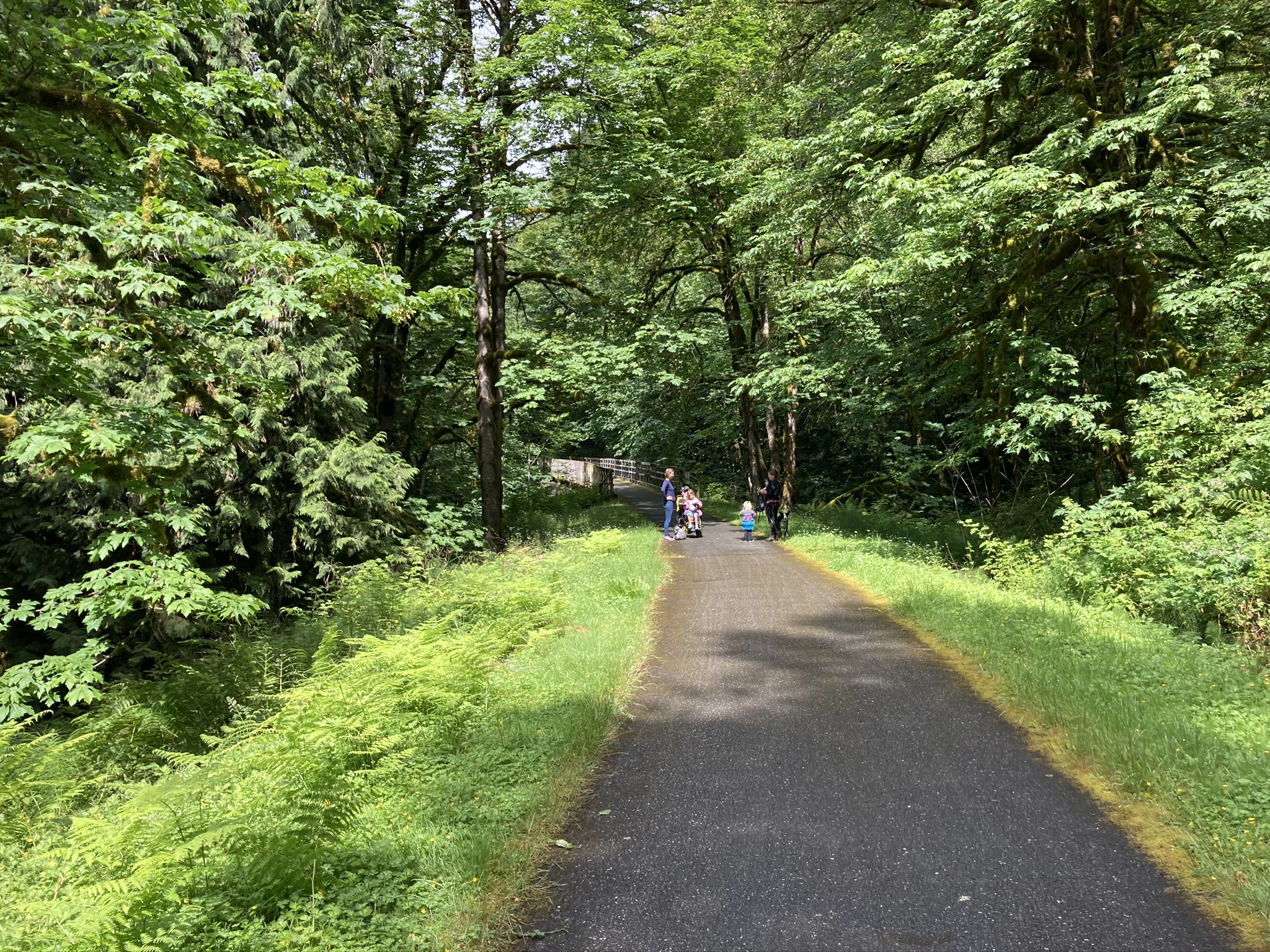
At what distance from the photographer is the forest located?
5.77 m

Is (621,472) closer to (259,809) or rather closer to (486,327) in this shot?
(486,327)

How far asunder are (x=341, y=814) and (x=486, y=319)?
13329mm

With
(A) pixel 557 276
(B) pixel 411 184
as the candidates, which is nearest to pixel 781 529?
(A) pixel 557 276

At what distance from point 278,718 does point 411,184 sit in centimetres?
1425

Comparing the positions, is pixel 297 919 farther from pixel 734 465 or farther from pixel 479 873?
pixel 734 465

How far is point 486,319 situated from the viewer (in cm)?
1541

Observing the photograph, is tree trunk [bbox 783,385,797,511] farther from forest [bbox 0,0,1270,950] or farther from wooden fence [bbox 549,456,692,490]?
wooden fence [bbox 549,456,692,490]

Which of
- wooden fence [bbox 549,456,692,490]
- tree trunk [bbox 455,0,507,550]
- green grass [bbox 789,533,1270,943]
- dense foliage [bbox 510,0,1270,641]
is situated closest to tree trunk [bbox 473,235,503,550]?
tree trunk [bbox 455,0,507,550]

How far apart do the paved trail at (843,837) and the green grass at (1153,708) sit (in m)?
0.31

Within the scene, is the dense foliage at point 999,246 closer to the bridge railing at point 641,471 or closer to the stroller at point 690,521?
the stroller at point 690,521

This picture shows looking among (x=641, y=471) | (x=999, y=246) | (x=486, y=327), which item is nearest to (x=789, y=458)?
(x=999, y=246)

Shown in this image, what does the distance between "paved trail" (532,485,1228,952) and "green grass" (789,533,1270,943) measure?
31 cm

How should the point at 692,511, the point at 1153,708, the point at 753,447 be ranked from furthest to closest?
the point at 753,447 → the point at 692,511 → the point at 1153,708

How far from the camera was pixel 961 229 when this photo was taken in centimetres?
985
